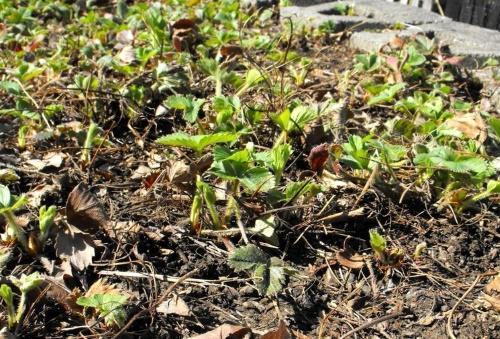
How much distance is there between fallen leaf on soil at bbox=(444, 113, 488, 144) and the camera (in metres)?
2.04

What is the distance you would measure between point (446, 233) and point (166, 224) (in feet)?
2.61

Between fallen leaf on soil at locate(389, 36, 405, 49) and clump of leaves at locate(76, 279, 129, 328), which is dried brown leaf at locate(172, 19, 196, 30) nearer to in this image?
A: fallen leaf on soil at locate(389, 36, 405, 49)

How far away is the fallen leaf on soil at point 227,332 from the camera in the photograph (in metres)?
1.27

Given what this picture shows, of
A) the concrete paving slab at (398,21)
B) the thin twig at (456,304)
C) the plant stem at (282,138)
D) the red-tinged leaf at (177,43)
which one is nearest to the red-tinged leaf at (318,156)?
the plant stem at (282,138)

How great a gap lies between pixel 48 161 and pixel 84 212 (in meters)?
0.49

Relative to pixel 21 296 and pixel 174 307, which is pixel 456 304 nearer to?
pixel 174 307

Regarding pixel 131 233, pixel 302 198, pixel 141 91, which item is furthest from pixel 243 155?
pixel 141 91

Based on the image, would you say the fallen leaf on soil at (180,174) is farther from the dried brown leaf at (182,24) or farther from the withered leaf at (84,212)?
the dried brown leaf at (182,24)

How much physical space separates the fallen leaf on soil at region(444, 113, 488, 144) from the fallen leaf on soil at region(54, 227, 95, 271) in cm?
131

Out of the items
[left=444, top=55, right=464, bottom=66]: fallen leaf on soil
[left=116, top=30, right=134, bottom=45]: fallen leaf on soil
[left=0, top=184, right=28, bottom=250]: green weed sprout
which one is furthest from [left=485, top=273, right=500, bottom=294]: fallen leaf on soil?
[left=116, top=30, right=134, bottom=45]: fallen leaf on soil

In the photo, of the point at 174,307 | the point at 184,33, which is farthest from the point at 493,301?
the point at 184,33

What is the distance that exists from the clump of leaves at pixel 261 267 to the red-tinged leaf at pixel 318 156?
43 centimetres

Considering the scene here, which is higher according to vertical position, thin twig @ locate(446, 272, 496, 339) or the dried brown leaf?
the dried brown leaf

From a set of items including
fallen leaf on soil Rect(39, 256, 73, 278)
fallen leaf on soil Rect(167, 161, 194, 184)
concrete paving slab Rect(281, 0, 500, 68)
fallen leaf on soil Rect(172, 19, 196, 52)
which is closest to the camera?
fallen leaf on soil Rect(39, 256, 73, 278)
